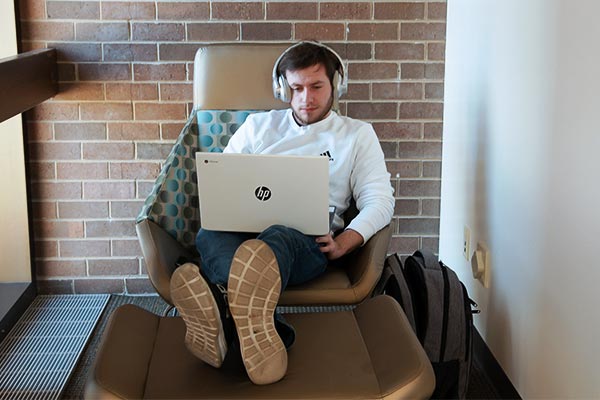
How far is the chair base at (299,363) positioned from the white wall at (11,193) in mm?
1142

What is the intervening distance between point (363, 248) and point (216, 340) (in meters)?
0.64

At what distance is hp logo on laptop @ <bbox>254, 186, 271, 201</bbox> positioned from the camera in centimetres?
201

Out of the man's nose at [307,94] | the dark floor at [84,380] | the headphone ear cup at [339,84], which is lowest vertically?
the dark floor at [84,380]

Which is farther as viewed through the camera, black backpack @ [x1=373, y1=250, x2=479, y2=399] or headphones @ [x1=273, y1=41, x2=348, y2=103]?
headphones @ [x1=273, y1=41, x2=348, y2=103]

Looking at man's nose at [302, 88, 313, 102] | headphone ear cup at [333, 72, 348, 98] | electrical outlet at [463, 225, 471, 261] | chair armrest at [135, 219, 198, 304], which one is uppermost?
headphone ear cup at [333, 72, 348, 98]

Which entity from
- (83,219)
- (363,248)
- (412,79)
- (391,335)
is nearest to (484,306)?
(363,248)

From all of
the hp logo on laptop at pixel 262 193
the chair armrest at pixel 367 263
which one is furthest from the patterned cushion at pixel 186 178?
the chair armrest at pixel 367 263

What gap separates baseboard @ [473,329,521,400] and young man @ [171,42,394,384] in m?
0.53

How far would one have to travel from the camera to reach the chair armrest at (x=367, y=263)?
6.84ft

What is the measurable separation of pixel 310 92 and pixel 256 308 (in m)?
Result: 0.84

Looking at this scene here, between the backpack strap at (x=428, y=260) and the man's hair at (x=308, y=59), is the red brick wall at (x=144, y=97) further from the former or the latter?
the backpack strap at (x=428, y=260)

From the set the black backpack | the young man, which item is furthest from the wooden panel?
the black backpack

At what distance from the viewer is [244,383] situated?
1.67m

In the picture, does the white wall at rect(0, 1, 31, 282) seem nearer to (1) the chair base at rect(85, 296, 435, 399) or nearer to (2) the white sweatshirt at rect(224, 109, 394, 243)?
(2) the white sweatshirt at rect(224, 109, 394, 243)
